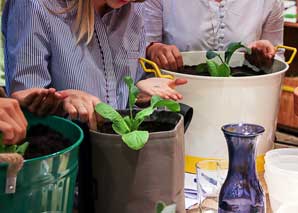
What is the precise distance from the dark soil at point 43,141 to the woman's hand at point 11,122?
1.1 inches

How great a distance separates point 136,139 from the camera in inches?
27.0

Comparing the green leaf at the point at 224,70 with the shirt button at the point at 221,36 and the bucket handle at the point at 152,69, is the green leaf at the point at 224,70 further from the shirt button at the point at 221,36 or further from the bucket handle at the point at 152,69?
the shirt button at the point at 221,36

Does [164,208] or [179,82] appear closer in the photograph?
[164,208]

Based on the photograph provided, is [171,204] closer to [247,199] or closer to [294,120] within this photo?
[247,199]

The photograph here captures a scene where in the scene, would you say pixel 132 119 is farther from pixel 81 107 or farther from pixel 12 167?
pixel 12 167

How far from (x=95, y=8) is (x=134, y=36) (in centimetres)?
12

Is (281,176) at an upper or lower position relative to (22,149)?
lower

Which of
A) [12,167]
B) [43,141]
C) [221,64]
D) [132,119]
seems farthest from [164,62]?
[12,167]

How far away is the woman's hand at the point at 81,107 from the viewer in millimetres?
750

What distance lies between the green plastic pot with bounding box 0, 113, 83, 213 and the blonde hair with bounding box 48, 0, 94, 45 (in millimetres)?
292

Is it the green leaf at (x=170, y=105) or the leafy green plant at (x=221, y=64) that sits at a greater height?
the green leaf at (x=170, y=105)

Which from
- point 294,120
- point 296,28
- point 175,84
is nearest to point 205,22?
point 175,84

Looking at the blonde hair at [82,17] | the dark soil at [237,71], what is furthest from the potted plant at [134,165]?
the dark soil at [237,71]

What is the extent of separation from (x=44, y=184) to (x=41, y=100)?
0.55 feet
